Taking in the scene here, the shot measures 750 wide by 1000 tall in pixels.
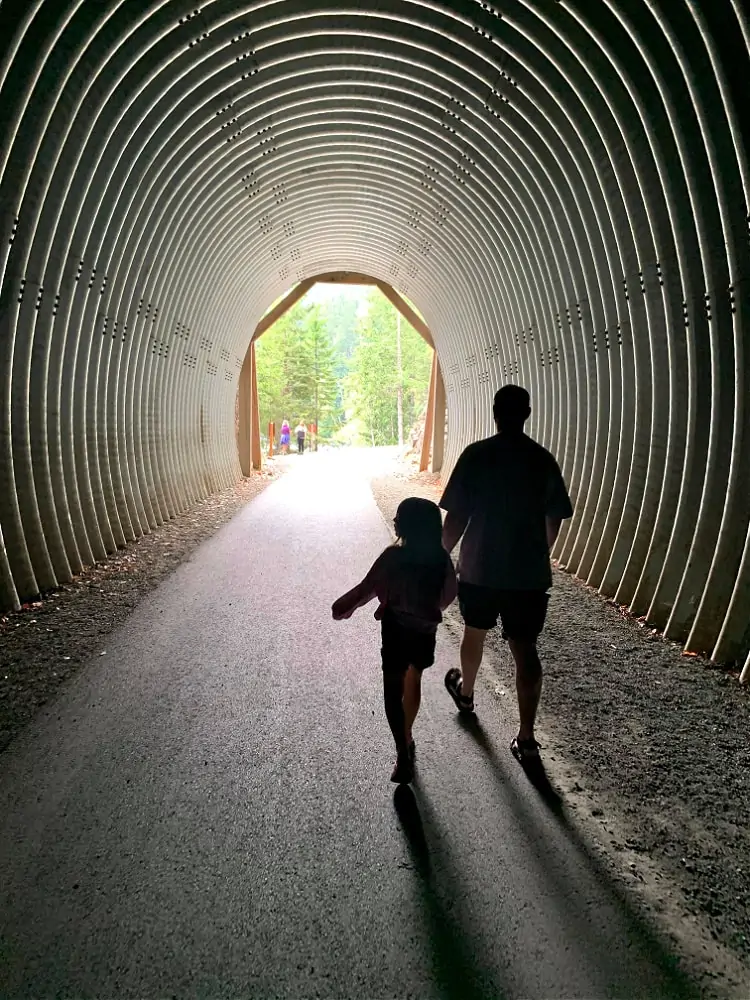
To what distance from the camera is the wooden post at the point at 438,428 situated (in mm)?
19266

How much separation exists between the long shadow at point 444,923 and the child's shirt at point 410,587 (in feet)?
2.85

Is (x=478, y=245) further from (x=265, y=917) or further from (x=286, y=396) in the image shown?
(x=286, y=396)

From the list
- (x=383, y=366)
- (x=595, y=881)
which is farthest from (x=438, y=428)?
(x=383, y=366)

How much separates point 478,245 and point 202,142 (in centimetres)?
460

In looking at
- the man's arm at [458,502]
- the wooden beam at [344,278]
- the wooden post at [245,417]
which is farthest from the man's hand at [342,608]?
the wooden beam at [344,278]

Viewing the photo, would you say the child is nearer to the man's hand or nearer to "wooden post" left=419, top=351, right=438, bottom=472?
the man's hand

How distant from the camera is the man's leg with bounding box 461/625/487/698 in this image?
12.0ft

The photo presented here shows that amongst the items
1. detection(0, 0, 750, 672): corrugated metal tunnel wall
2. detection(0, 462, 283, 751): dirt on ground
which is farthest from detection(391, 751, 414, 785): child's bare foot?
detection(0, 0, 750, 672): corrugated metal tunnel wall

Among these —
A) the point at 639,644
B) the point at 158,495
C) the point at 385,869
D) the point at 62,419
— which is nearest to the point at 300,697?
the point at 385,869

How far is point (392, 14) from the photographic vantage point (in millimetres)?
6656

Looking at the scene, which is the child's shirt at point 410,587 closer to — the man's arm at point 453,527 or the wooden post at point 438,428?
the man's arm at point 453,527

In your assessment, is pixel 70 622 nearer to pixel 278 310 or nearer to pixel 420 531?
pixel 420 531

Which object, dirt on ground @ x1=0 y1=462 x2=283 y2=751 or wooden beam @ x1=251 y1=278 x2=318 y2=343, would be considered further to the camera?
wooden beam @ x1=251 y1=278 x2=318 y2=343

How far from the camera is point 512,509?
10.9 feet
